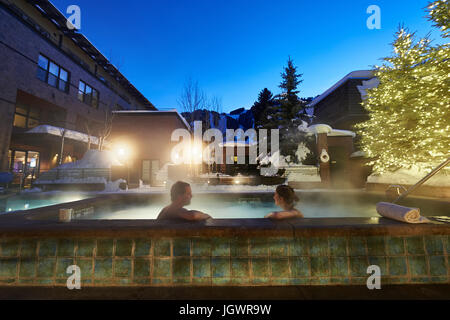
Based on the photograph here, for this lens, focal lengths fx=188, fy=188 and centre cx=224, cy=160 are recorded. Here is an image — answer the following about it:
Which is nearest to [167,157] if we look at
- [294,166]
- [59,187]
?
[59,187]

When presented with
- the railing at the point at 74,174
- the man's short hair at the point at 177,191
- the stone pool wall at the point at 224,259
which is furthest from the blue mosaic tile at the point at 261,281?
the railing at the point at 74,174

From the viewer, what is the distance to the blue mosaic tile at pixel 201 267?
5.65ft

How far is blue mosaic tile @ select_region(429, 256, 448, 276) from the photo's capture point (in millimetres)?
1735

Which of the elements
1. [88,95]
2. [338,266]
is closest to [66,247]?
[338,266]

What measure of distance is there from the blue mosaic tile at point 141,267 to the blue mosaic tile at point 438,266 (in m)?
2.61

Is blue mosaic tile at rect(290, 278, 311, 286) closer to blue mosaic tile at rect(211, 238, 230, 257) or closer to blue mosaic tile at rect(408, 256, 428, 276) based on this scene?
blue mosaic tile at rect(211, 238, 230, 257)

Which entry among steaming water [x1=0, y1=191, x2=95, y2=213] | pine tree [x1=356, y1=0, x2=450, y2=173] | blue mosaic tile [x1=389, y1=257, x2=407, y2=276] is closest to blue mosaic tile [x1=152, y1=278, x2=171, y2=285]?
blue mosaic tile [x1=389, y1=257, x2=407, y2=276]

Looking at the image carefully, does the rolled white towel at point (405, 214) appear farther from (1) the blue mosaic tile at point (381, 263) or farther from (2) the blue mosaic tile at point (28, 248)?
(2) the blue mosaic tile at point (28, 248)

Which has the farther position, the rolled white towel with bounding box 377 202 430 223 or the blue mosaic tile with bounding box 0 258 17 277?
the rolled white towel with bounding box 377 202 430 223

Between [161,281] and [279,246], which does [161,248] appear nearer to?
[161,281]

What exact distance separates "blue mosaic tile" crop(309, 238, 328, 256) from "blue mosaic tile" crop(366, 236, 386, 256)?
→ 1.33ft

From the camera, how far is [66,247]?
1.76 meters

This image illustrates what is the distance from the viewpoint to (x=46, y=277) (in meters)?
1.71

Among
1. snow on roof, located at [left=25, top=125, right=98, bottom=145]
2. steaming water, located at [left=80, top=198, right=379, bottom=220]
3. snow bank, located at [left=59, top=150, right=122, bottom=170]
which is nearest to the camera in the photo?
steaming water, located at [left=80, top=198, right=379, bottom=220]
